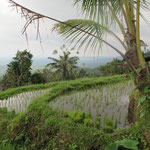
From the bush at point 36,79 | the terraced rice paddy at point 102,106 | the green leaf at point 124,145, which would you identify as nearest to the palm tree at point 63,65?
the bush at point 36,79

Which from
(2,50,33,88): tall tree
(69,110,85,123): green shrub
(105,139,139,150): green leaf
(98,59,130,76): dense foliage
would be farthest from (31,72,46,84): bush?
(105,139,139,150): green leaf

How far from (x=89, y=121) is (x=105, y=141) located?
1.77 feet

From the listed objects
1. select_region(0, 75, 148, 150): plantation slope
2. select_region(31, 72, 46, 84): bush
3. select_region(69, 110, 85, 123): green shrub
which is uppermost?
select_region(31, 72, 46, 84): bush

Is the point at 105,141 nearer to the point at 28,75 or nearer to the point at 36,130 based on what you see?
the point at 36,130

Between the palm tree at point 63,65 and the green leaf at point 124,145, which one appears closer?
the green leaf at point 124,145

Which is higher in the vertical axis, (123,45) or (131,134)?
(123,45)

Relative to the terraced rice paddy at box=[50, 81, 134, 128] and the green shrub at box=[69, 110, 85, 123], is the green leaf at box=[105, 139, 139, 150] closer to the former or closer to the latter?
the terraced rice paddy at box=[50, 81, 134, 128]

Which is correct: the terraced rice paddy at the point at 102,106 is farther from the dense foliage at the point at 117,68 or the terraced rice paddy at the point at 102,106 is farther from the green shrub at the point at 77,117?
the dense foliage at the point at 117,68

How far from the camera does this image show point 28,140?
261 cm

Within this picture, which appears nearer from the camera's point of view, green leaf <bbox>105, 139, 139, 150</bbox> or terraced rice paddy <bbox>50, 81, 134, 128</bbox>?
green leaf <bbox>105, 139, 139, 150</bbox>

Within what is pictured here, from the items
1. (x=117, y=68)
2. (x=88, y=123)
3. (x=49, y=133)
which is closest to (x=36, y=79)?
(x=117, y=68)

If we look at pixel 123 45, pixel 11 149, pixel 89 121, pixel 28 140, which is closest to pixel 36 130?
pixel 28 140

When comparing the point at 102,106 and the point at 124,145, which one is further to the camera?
the point at 102,106

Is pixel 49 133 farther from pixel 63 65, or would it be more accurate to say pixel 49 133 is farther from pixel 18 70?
pixel 63 65
